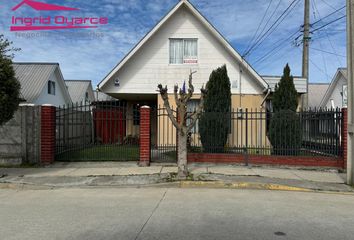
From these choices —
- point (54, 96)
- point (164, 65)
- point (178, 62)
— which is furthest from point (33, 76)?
point (178, 62)

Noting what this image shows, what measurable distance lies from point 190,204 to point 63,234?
294cm

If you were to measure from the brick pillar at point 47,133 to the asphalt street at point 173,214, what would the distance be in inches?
124

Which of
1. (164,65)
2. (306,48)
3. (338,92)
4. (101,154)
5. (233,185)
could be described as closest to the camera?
(233,185)

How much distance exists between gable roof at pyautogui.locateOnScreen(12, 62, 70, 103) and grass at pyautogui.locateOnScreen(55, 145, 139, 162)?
12698 millimetres

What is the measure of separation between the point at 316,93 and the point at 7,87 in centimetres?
3925

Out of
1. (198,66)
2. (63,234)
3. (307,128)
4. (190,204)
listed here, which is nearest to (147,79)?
(198,66)

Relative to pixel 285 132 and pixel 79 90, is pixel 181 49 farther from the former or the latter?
pixel 79 90

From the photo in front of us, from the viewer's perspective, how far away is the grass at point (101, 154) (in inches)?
526

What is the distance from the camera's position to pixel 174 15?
17.9 meters

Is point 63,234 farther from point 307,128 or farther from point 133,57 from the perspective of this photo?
point 133,57

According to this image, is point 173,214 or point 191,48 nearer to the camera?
point 173,214

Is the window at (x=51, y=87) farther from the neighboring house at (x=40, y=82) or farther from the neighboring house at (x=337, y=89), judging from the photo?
the neighboring house at (x=337, y=89)

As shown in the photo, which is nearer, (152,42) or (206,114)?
(206,114)

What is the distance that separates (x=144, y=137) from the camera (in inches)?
500
